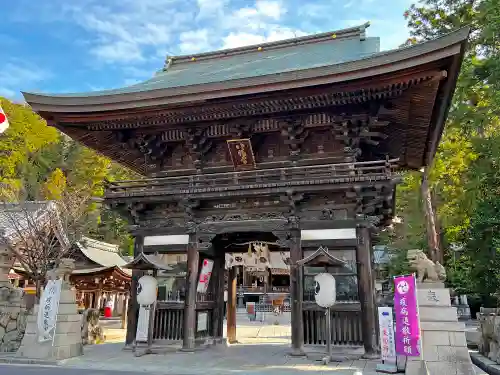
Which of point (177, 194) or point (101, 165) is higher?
point (101, 165)

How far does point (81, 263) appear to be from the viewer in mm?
21531

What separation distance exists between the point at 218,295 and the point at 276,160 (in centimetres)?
479

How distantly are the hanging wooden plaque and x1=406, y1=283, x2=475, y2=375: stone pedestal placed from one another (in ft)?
18.4

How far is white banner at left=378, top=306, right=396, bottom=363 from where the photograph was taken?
7543mm

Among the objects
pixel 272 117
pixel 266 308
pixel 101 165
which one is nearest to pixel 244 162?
pixel 272 117

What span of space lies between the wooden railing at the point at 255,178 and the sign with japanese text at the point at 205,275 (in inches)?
94.2

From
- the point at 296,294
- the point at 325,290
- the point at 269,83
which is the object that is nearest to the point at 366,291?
the point at 325,290

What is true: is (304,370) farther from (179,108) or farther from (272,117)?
(179,108)

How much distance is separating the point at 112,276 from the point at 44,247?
4055 mm

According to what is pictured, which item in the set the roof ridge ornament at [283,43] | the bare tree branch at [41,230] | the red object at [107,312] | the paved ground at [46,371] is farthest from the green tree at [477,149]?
the red object at [107,312]

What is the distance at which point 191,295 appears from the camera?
408 inches

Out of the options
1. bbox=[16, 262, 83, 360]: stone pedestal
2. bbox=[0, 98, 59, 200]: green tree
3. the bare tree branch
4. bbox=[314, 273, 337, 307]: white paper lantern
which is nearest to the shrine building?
bbox=[314, 273, 337, 307]: white paper lantern

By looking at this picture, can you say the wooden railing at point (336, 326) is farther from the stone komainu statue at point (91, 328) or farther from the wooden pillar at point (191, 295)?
the stone komainu statue at point (91, 328)

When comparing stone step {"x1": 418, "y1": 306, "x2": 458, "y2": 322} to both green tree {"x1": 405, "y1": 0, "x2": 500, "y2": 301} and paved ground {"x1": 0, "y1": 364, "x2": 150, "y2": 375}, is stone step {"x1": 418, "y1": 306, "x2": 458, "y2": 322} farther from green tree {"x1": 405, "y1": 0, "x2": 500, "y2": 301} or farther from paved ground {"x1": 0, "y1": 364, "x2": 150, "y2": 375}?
green tree {"x1": 405, "y1": 0, "x2": 500, "y2": 301}
